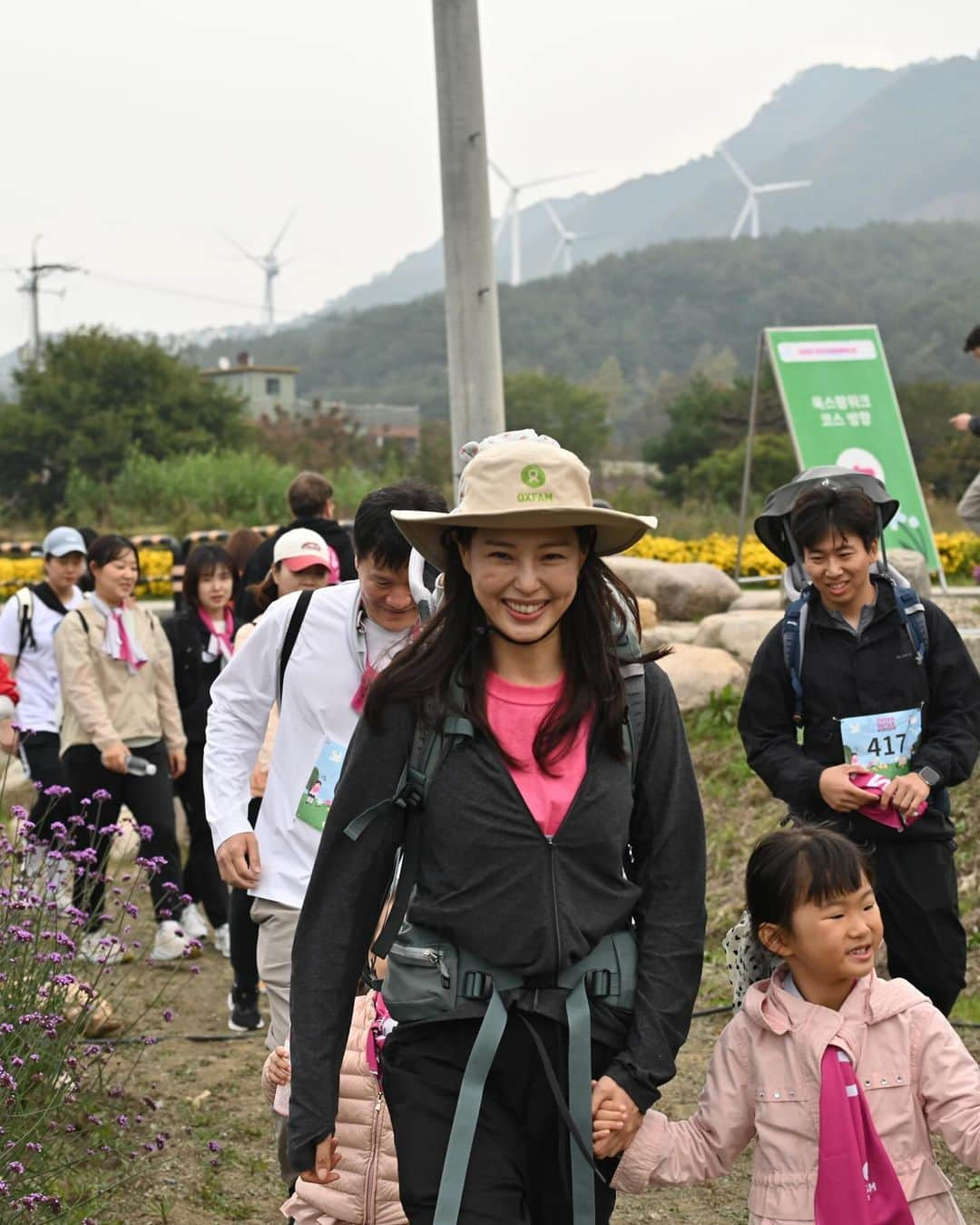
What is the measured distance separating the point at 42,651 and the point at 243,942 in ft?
8.09

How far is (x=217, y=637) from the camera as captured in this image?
310 inches

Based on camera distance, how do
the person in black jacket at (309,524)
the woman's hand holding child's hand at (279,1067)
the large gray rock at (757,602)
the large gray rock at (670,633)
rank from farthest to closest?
the large gray rock at (757,602) < the large gray rock at (670,633) < the person in black jacket at (309,524) < the woman's hand holding child's hand at (279,1067)

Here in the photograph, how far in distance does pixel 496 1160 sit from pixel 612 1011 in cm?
29

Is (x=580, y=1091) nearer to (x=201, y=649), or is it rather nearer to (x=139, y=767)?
(x=139, y=767)

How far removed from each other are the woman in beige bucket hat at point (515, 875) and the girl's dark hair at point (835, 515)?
137cm

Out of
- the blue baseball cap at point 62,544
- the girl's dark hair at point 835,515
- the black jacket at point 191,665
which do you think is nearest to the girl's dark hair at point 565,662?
the girl's dark hair at point 835,515

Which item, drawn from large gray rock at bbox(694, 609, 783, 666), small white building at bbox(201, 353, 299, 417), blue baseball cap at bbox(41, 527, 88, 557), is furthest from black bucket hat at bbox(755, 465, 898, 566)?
small white building at bbox(201, 353, 299, 417)

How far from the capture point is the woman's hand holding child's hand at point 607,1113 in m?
2.59

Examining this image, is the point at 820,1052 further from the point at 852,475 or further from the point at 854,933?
the point at 852,475

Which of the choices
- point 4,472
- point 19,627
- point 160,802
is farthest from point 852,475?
point 4,472

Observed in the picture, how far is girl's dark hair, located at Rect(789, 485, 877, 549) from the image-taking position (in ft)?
13.1

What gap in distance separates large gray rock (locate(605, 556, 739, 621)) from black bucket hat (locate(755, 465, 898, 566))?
827cm

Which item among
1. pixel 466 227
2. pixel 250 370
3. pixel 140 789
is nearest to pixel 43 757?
pixel 140 789

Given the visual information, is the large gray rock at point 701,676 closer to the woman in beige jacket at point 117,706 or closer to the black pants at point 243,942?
the woman in beige jacket at point 117,706
